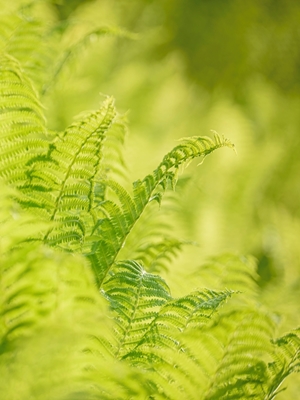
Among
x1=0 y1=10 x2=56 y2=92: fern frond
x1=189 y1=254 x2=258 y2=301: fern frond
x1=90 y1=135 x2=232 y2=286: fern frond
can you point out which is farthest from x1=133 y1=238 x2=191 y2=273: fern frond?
x1=0 y1=10 x2=56 y2=92: fern frond

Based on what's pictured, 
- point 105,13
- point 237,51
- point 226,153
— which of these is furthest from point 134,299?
point 237,51

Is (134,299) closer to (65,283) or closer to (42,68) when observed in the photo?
(65,283)

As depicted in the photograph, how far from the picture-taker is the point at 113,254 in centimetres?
70

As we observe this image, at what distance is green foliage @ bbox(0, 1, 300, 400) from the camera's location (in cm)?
47

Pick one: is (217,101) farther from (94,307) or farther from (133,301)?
(94,307)

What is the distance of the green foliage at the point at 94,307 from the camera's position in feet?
1.54

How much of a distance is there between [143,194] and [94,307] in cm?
23

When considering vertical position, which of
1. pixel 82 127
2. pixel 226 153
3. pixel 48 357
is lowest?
pixel 48 357

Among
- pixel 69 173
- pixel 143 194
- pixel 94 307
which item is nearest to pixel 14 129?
pixel 69 173

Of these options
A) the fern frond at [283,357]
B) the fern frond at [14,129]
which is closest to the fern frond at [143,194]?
the fern frond at [14,129]

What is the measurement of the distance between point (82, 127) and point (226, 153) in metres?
1.43

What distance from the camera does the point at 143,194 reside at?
68 centimetres

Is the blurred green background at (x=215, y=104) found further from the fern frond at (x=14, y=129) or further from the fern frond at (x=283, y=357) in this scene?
the fern frond at (x=14, y=129)

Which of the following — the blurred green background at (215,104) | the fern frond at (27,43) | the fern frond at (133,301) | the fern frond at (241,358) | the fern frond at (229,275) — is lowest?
the fern frond at (241,358)
